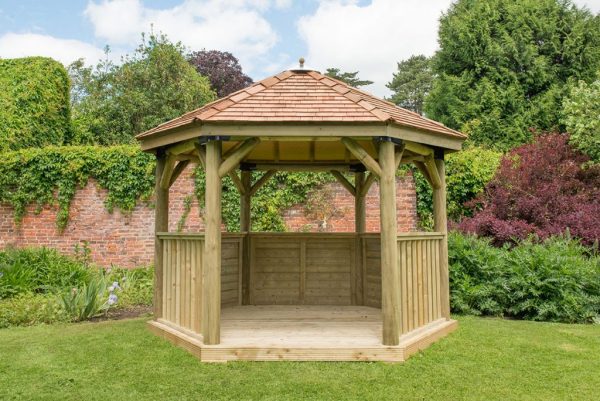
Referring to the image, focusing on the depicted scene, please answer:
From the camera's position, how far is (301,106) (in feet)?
18.2

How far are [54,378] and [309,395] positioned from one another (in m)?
2.40

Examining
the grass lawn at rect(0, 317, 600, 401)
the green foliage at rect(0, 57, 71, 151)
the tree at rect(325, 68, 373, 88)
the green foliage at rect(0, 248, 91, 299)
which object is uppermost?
the tree at rect(325, 68, 373, 88)

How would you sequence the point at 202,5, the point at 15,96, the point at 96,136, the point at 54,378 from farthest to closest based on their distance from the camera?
the point at 96,136
the point at 15,96
the point at 202,5
the point at 54,378

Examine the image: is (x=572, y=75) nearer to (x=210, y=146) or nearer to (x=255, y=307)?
(x=255, y=307)

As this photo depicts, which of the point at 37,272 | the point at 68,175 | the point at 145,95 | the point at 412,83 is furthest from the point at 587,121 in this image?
the point at 412,83

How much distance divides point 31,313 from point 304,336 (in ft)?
14.7

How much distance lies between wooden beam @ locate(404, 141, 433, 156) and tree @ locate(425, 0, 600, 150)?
1070 centimetres

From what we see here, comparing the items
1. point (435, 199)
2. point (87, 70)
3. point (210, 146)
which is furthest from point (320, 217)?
point (87, 70)

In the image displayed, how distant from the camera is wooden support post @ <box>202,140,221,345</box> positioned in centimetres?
521

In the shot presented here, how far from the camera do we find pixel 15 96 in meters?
13.9

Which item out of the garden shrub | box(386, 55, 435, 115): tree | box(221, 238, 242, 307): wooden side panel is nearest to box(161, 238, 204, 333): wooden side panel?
box(221, 238, 242, 307): wooden side panel

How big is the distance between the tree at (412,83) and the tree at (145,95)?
74.0 feet

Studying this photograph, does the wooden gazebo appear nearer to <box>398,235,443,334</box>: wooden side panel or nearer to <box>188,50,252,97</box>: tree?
<box>398,235,443,334</box>: wooden side panel

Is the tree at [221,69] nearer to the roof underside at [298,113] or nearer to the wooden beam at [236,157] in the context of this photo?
the roof underside at [298,113]
